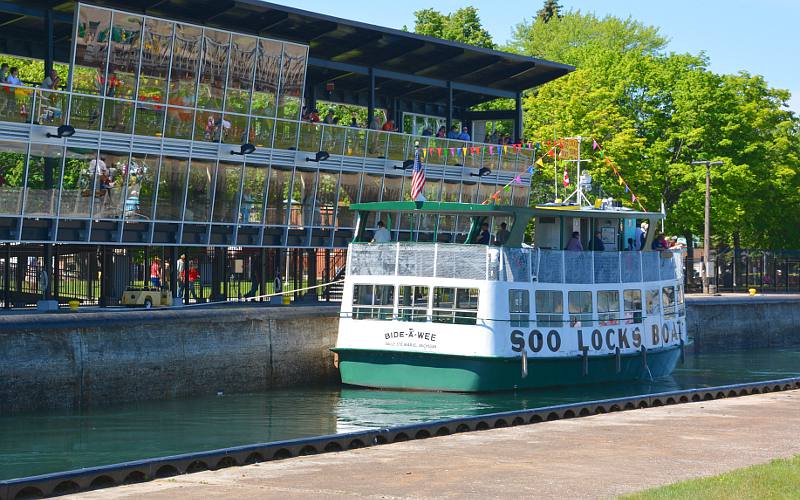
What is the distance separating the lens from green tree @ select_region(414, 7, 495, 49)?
80.2 metres

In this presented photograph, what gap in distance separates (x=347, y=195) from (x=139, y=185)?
369 inches

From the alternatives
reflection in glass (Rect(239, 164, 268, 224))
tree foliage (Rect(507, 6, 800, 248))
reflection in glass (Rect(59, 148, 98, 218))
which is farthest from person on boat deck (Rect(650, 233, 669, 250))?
tree foliage (Rect(507, 6, 800, 248))

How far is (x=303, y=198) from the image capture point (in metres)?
43.2

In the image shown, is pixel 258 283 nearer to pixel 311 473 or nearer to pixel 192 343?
pixel 192 343

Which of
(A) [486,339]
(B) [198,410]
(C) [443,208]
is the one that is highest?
(C) [443,208]

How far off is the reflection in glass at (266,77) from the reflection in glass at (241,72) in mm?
297

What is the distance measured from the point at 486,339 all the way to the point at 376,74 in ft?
57.8

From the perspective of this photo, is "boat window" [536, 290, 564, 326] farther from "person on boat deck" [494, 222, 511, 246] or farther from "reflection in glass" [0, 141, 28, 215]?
"reflection in glass" [0, 141, 28, 215]

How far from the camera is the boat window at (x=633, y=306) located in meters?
38.4

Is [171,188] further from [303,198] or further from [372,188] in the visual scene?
[372,188]

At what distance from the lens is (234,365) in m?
33.8

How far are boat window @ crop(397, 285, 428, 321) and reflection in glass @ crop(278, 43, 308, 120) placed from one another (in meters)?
10.2

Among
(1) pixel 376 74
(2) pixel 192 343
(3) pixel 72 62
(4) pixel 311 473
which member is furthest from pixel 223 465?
(1) pixel 376 74

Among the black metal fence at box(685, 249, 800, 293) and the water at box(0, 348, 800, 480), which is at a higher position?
the black metal fence at box(685, 249, 800, 293)
